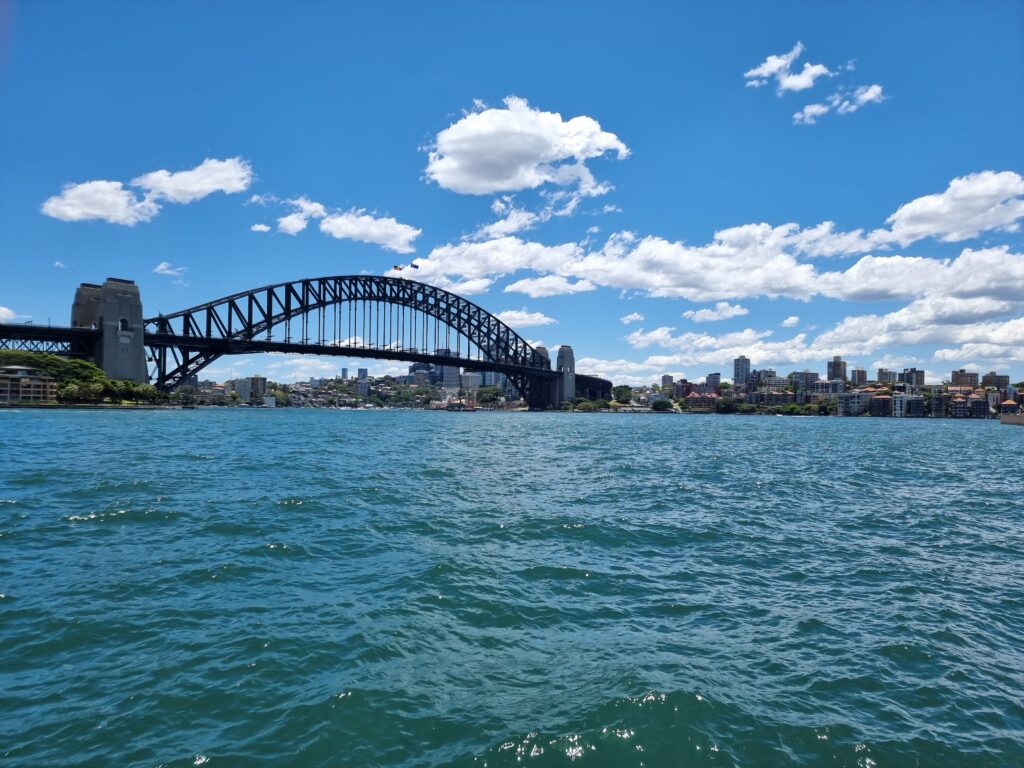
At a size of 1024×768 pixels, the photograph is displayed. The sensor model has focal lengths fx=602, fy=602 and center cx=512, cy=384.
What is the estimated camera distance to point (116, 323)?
8744cm

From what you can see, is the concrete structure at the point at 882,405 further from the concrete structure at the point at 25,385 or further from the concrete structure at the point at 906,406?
the concrete structure at the point at 25,385

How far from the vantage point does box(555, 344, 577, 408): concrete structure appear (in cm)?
17500

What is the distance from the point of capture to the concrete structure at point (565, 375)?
574 ft

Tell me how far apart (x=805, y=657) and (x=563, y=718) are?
11.9ft

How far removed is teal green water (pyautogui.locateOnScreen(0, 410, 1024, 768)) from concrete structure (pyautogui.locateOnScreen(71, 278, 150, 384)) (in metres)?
82.2

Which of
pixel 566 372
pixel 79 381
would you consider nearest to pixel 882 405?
pixel 566 372

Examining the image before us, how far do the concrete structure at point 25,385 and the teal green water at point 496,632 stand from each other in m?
84.1

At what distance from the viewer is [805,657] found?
767cm

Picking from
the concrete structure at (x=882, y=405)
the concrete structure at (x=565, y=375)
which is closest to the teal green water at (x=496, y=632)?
the concrete structure at (x=565, y=375)

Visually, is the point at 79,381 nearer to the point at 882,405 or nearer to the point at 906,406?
the point at 882,405

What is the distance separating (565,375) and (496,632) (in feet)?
550

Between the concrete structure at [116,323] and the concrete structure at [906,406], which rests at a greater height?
the concrete structure at [116,323]

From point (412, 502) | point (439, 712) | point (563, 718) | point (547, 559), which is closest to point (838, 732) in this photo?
point (563, 718)

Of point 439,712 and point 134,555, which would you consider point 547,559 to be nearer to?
point 439,712
